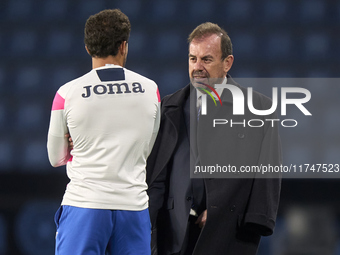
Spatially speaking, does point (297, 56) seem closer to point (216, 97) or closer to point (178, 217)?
point (216, 97)

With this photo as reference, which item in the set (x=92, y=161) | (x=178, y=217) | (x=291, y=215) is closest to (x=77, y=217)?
(x=92, y=161)

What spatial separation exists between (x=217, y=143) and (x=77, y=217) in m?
Answer: 0.78

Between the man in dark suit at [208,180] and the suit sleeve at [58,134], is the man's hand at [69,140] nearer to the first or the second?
the suit sleeve at [58,134]

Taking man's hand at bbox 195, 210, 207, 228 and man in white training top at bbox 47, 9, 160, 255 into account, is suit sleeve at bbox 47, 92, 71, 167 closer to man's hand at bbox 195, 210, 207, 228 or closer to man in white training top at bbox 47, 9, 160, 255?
man in white training top at bbox 47, 9, 160, 255

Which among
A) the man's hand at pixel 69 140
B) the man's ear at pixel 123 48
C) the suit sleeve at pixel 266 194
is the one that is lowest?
the suit sleeve at pixel 266 194

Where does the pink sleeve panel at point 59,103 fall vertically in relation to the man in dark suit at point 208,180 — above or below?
above

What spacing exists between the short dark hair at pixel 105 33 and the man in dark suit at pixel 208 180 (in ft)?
1.91

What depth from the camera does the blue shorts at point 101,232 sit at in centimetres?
177

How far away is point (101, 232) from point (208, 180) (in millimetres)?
599

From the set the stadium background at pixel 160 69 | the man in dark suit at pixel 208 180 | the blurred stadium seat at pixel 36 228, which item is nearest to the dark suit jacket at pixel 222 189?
the man in dark suit at pixel 208 180

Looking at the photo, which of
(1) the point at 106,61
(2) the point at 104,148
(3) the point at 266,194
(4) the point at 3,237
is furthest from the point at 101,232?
(4) the point at 3,237

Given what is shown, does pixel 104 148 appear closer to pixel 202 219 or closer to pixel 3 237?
pixel 202 219

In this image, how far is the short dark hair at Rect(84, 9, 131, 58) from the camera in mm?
1829

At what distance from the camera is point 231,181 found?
7.43 feet
